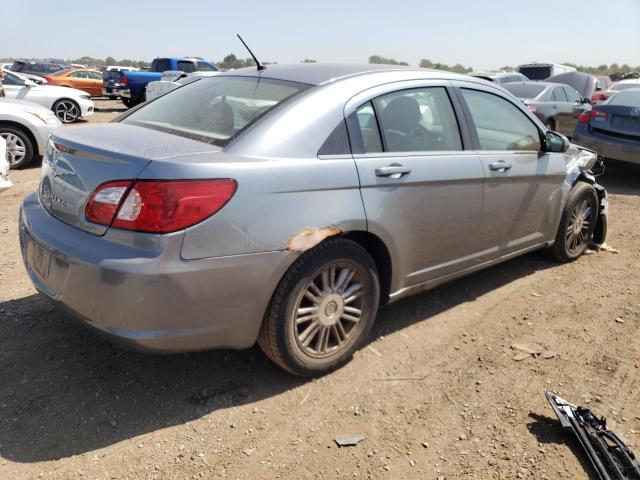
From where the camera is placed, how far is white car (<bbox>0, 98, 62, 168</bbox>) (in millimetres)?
7816

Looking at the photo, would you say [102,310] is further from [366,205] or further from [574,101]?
[574,101]

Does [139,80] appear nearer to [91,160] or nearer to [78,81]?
[78,81]

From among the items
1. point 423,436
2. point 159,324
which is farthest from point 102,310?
point 423,436

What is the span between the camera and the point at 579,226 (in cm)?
496

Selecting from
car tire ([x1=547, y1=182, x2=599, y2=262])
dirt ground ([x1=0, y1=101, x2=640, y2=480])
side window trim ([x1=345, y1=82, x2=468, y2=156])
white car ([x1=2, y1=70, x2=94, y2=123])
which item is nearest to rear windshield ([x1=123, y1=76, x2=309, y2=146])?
side window trim ([x1=345, y1=82, x2=468, y2=156])

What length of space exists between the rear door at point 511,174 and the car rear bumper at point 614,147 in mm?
4435

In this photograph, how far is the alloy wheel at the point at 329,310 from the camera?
9.35 feet

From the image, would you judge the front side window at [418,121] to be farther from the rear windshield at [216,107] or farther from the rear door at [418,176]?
the rear windshield at [216,107]

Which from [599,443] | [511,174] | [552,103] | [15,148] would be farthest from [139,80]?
[599,443]

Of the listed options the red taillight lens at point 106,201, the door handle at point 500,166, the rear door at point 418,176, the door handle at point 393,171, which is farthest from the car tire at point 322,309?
the door handle at point 500,166

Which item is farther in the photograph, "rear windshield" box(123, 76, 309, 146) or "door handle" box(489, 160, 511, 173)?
"door handle" box(489, 160, 511, 173)

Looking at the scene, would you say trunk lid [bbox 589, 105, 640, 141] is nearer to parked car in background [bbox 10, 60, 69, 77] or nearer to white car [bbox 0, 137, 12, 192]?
white car [bbox 0, 137, 12, 192]

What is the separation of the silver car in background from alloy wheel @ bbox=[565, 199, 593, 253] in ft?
3.85

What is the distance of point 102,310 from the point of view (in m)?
→ 2.39
